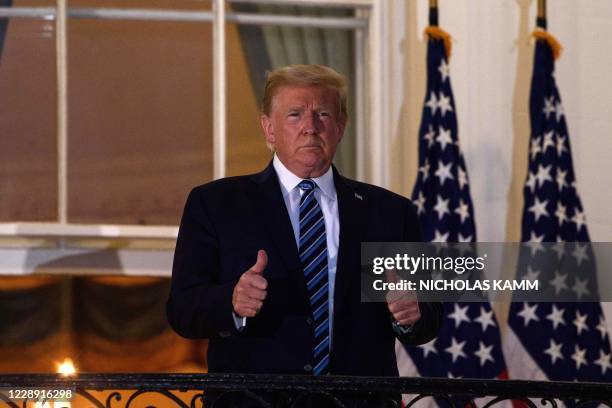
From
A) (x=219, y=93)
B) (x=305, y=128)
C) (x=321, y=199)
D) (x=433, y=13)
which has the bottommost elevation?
(x=321, y=199)

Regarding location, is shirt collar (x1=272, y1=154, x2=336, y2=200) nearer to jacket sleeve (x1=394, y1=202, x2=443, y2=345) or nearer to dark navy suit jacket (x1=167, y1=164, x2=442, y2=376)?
dark navy suit jacket (x1=167, y1=164, x2=442, y2=376)

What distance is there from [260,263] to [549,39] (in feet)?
10.8

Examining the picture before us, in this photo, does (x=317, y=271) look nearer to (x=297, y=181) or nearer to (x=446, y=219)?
(x=297, y=181)

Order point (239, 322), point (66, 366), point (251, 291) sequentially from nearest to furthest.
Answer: point (251, 291)
point (239, 322)
point (66, 366)

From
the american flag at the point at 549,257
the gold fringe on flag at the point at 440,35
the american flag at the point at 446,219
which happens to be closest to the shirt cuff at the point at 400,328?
the american flag at the point at 446,219

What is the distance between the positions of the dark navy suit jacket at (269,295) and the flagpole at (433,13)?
2748 millimetres

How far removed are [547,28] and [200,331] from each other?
3482 millimetres

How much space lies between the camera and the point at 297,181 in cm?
271

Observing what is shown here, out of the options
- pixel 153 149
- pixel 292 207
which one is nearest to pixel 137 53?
pixel 153 149

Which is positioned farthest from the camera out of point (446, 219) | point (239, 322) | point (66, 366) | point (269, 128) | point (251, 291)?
point (446, 219)

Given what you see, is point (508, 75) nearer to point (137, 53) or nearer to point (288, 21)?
point (288, 21)

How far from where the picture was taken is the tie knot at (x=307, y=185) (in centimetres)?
270

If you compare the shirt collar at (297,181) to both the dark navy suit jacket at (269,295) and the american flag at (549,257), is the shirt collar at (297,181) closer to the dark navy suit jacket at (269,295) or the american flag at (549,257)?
the dark navy suit jacket at (269,295)

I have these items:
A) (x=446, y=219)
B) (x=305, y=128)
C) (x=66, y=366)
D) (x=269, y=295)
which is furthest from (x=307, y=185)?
(x=66, y=366)
